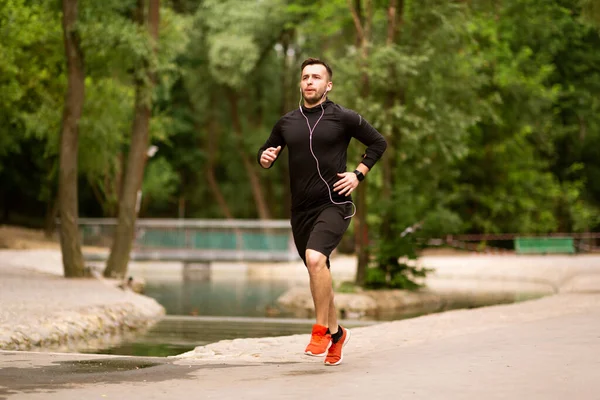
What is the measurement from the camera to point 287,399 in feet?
22.3

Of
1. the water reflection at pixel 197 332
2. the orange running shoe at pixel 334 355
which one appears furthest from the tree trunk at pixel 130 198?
the orange running shoe at pixel 334 355

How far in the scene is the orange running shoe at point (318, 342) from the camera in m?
8.70

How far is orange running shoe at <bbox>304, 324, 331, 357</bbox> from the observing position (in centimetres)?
870

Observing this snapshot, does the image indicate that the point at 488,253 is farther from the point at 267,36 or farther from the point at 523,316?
the point at 523,316

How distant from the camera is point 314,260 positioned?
8.46 m

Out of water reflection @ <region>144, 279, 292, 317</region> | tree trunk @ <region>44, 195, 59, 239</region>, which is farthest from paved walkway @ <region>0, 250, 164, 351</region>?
tree trunk @ <region>44, 195, 59, 239</region>

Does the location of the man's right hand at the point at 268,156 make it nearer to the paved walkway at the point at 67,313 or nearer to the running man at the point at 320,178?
the running man at the point at 320,178

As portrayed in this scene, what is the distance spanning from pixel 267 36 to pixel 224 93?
7019mm

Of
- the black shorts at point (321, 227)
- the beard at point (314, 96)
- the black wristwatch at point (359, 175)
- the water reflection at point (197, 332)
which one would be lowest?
the water reflection at point (197, 332)

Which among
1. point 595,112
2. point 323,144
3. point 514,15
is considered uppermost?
point 514,15

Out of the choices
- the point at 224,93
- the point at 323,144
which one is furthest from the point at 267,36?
the point at 323,144

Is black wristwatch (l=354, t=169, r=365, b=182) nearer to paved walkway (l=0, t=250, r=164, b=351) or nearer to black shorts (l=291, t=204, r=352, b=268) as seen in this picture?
black shorts (l=291, t=204, r=352, b=268)

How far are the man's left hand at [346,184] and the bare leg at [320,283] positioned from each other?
553mm

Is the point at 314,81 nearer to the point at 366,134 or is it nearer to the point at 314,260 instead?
the point at 366,134
